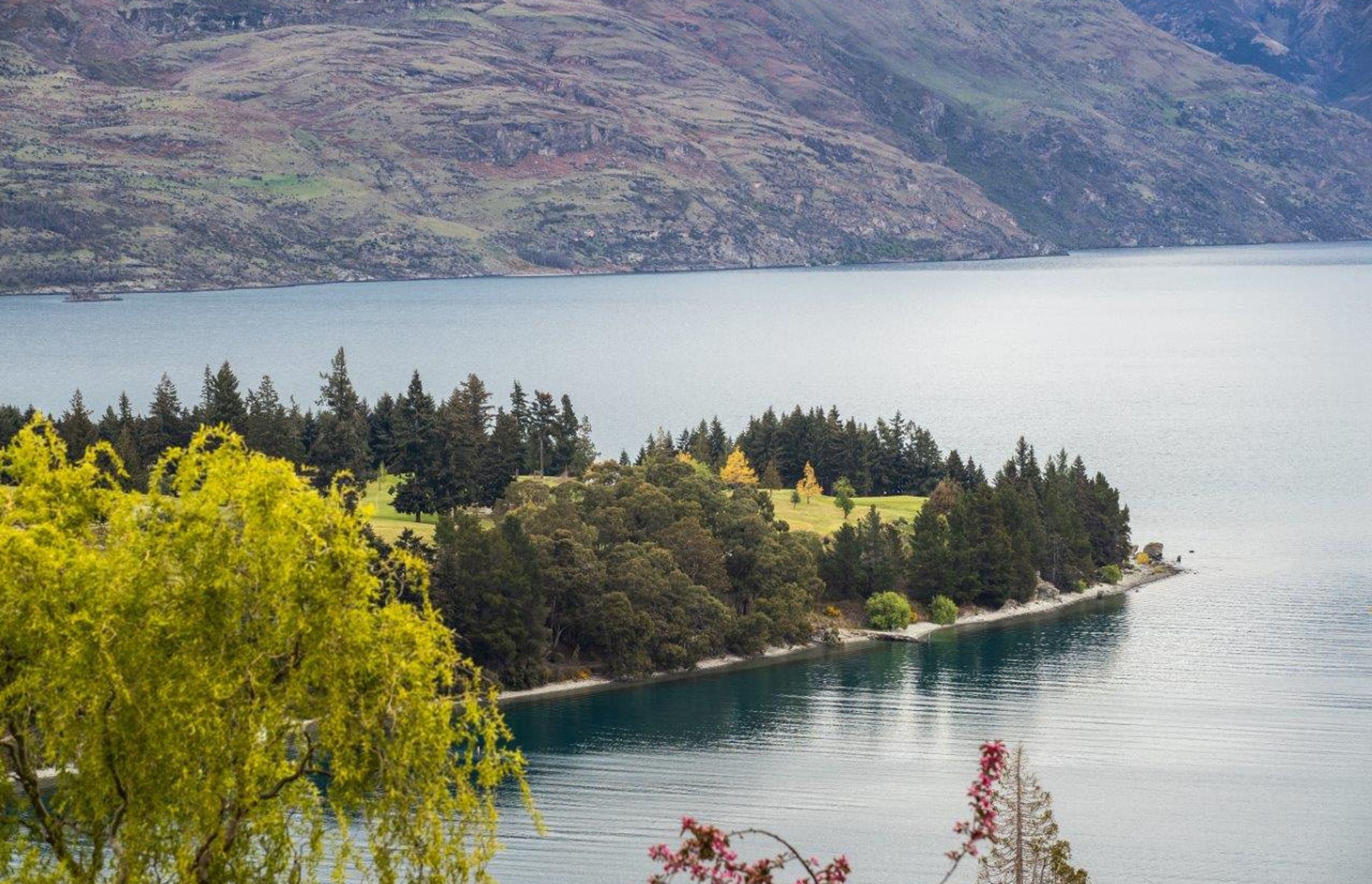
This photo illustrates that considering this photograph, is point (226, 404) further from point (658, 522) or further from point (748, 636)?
point (748, 636)

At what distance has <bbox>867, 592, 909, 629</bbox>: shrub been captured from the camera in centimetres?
13375

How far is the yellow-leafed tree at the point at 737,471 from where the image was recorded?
16788 cm

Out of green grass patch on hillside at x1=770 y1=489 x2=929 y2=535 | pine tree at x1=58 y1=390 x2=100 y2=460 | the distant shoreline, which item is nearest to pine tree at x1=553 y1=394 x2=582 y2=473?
green grass patch on hillside at x1=770 y1=489 x2=929 y2=535

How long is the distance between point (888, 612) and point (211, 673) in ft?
353

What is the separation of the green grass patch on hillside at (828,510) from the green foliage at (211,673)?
377 ft

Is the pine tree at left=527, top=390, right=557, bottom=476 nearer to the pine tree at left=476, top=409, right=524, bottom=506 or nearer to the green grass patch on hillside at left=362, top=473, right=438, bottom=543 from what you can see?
the pine tree at left=476, top=409, right=524, bottom=506

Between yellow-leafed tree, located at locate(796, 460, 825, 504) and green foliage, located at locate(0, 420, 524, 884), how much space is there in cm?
13457

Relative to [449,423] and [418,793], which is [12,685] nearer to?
[418,793]

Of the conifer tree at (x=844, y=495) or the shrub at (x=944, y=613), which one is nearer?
the shrub at (x=944, y=613)

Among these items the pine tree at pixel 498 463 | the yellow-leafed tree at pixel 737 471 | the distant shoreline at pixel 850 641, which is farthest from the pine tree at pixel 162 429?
the distant shoreline at pixel 850 641

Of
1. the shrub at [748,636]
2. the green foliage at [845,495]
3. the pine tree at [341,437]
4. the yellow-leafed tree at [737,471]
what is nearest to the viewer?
the shrub at [748,636]

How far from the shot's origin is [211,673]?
29609 mm

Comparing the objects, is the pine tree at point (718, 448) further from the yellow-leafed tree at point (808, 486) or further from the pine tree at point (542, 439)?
the pine tree at point (542, 439)

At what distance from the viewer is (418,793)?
3088 centimetres
